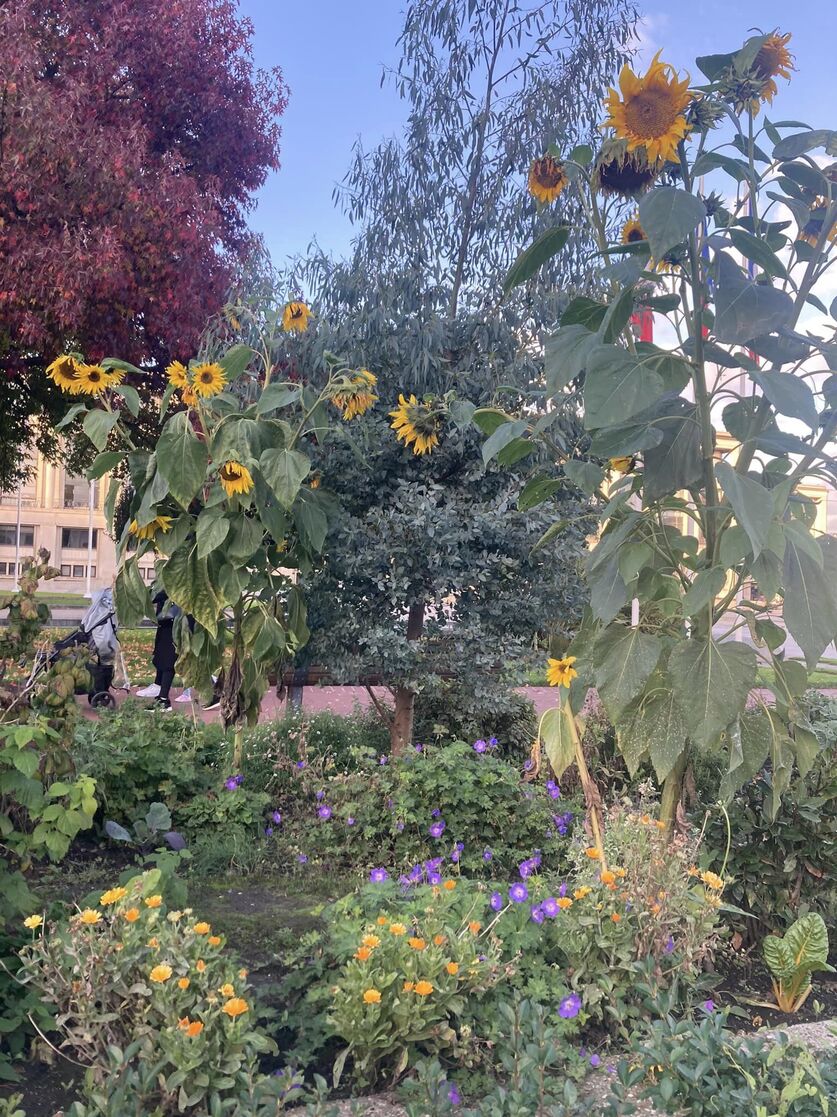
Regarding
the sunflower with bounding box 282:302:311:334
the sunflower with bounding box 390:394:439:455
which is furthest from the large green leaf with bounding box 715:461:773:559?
the sunflower with bounding box 282:302:311:334

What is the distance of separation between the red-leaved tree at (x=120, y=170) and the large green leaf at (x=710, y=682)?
7.17 m

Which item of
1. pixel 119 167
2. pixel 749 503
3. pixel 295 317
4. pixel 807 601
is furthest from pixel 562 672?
pixel 119 167

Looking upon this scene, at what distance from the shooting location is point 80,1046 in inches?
76.7

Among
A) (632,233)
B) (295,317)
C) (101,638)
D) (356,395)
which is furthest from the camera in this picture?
(101,638)

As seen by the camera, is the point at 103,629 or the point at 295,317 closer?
the point at 295,317

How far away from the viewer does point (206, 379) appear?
3939 millimetres

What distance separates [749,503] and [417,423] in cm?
227

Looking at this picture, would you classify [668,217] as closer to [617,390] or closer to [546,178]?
[617,390]

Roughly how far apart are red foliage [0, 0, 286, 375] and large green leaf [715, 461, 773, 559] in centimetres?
726

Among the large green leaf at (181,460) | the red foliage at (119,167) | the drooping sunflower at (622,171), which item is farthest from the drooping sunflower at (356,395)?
the red foliage at (119,167)

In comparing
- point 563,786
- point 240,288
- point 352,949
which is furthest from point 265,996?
point 240,288

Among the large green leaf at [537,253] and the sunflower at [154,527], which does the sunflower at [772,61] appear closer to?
the large green leaf at [537,253]

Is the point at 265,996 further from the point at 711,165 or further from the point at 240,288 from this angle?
the point at 240,288

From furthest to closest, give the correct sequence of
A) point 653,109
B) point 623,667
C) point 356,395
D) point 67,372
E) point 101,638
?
point 101,638 < point 356,395 < point 67,372 < point 623,667 < point 653,109
